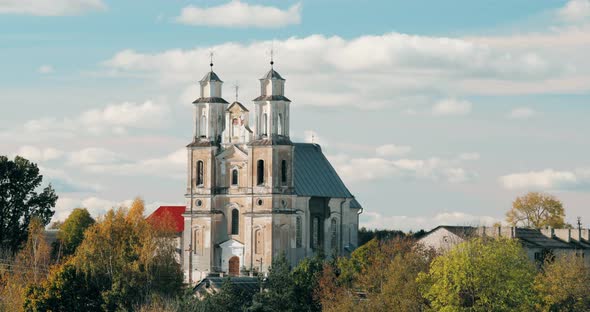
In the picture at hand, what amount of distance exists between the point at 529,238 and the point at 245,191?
60.7ft

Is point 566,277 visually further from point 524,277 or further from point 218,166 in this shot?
point 218,166

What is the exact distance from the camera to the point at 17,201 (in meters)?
92.5

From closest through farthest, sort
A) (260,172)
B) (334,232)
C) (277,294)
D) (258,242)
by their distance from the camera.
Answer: (277,294)
(258,242)
(260,172)
(334,232)

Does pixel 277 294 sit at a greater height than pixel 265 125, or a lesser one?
lesser

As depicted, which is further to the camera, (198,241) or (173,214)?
(173,214)

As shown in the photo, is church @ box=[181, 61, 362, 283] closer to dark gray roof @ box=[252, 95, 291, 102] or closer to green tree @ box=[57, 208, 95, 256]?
dark gray roof @ box=[252, 95, 291, 102]

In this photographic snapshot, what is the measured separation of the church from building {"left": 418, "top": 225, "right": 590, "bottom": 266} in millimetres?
9270

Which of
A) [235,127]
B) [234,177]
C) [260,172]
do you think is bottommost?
[234,177]

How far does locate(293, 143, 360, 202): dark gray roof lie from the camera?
94438 millimetres

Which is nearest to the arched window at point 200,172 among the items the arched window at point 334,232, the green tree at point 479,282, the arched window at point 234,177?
the arched window at point 234,177

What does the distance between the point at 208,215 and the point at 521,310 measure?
31.6 meters

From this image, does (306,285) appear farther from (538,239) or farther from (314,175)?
(314,175)

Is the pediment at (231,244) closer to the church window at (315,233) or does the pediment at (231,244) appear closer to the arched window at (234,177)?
the arched window at (234,177)

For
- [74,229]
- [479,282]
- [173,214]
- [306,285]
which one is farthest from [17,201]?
[479,282]
